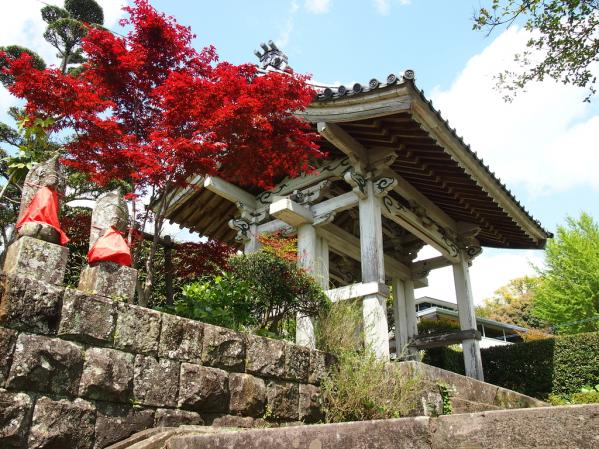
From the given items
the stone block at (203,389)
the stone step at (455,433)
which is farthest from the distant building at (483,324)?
the stone step at (455,433)

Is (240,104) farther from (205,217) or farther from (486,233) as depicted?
(486,233)

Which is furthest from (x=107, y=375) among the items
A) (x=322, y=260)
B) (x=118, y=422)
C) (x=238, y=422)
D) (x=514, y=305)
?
(x=514, y=305)

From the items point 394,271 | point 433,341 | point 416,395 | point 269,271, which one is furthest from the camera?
point 394,271

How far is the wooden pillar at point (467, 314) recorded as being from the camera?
27.7ft

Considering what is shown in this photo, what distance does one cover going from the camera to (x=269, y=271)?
5.31 metres

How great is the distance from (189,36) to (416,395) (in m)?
5.16

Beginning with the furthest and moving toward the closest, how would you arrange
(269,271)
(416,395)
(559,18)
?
(559,18) < (269,271) < (416,395)

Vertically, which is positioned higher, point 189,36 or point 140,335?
point 189,36

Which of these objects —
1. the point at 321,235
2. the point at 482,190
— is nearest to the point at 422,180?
the point at 482,190

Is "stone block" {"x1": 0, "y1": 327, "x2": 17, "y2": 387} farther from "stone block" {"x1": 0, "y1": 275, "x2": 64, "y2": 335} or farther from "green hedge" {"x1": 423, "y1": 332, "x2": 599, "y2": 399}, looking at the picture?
"green hedge" {"x1": 423, "y1": 332, "x2": 599, "y2": 399}

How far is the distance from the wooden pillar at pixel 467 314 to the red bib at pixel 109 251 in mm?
6676

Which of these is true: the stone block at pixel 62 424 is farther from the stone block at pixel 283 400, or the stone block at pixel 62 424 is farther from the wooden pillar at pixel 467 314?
the wooden pillar at pixel 467 314

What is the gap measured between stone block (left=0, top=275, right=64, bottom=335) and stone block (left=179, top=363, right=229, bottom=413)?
1048 millimetres

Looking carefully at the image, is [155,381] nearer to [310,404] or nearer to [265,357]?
[265,357]
